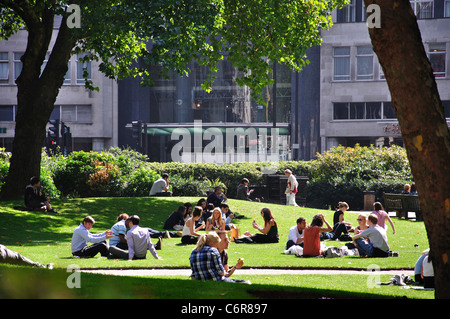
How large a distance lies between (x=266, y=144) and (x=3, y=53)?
2415 centimetres

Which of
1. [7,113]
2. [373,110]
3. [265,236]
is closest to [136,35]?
[265,236]

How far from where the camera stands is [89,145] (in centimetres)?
5722

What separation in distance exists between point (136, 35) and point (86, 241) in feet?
25.7

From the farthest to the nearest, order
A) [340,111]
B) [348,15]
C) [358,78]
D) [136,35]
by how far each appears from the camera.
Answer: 1. [340,111]
2. [348,15]
3. [358,78]
4. [136,35]

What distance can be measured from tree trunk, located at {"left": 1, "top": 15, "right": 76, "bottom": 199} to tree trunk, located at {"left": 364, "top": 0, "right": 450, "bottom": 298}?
1660 centimetres

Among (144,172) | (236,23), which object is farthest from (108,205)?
(236,23)

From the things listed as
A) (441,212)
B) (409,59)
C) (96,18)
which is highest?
(96,18)

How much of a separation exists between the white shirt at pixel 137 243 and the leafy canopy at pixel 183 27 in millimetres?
7673

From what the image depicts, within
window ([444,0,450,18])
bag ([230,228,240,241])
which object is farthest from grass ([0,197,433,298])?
window ([444,0,450,18])

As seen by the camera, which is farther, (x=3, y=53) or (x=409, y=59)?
(x=3, y=53)

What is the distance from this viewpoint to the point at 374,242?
49.3ft

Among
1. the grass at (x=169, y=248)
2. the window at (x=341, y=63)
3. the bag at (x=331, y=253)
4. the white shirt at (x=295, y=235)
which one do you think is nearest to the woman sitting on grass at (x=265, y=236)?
the grass at (x=169, y=248)

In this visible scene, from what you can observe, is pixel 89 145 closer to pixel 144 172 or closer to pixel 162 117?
pixel 162 117

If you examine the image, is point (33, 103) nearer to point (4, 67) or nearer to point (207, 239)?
point (207, 239)
